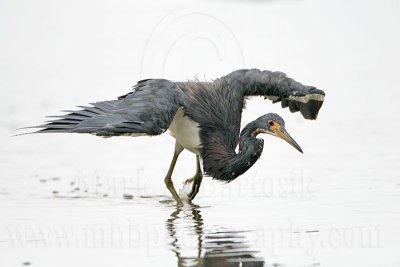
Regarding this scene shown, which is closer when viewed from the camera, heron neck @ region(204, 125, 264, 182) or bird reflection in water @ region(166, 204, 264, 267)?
bird reflection in water @ region(166, 204, 264, 267)

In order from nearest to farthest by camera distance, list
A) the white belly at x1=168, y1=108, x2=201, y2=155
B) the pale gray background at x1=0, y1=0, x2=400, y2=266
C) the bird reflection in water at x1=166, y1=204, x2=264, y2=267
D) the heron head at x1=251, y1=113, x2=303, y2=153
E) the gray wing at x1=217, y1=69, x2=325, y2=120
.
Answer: the bird reflection in water at x1=166, y1=204, x2=264, y2=267
the pale gray background at x1=0, y1=0, x2=400, y2=266
the heron head at x1=251, y1=113, x2=303, y2=153
the white belly at x1=168, y1=108, x2=201, y2=155
the gray wing at x1=217, y1=69, x2=325, y2=120

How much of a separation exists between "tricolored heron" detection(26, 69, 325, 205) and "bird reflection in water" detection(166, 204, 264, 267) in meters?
1.01

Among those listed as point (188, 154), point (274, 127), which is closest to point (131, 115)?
point (274, 127)

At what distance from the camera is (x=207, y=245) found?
9367mm

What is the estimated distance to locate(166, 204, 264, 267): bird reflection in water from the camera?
875 centimetres

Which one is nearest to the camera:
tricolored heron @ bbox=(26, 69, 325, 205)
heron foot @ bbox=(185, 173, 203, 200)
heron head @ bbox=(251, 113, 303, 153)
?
tricolored heron @ bbox=(26, 69, 325, 205)

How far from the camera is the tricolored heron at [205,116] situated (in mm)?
10272

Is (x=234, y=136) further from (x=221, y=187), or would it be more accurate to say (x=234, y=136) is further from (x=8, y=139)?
(x=8, y=139)

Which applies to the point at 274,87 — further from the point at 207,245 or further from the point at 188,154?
the point at 207,245

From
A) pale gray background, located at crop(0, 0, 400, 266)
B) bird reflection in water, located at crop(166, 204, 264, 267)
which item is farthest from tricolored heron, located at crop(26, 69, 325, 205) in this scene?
bird reflection in water, located at crop(166, 204, 264, 267)

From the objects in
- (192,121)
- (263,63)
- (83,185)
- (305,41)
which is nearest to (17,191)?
(83,185)

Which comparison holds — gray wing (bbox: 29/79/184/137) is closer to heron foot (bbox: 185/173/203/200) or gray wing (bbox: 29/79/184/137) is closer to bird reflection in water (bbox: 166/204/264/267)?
bird reflection in water (bbox: 166/204/264/267)

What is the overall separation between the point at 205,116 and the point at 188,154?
143 inches

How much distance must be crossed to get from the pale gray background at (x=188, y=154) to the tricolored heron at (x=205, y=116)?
516 millimetres
